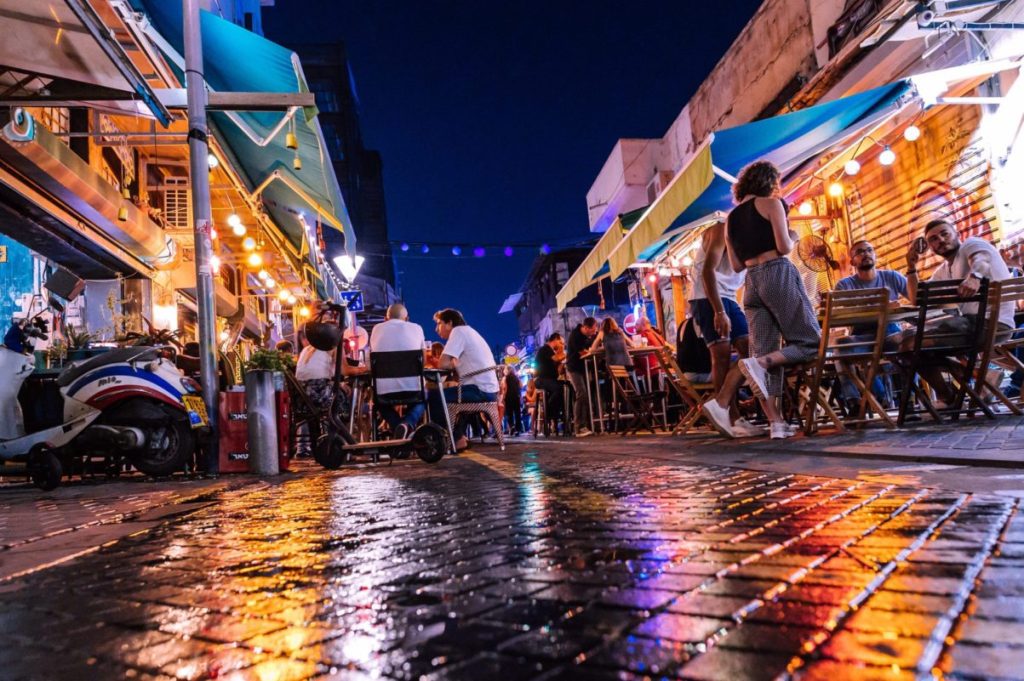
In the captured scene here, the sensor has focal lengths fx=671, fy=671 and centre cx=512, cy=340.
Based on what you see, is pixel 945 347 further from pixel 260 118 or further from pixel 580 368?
pixel 260 118

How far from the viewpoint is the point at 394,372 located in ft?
21.9

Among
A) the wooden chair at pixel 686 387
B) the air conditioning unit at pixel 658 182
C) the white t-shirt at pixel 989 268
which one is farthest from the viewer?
the air conditioning unit at pixel 658 182

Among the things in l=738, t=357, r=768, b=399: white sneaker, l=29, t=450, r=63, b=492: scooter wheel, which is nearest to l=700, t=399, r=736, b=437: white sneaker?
l=738, t=357, r=768, b=399: white sneaker

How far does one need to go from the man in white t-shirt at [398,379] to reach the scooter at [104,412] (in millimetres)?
1699

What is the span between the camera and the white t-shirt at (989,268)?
5.03m

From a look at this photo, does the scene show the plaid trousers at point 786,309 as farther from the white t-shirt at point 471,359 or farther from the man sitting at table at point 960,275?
the white t-shirt at point 471,359

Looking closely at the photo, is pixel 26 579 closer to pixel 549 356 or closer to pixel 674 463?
pixel 674 463

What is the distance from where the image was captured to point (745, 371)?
4.84 metres

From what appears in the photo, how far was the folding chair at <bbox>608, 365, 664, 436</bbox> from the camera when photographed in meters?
9.01

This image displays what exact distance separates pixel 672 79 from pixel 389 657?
4324cm

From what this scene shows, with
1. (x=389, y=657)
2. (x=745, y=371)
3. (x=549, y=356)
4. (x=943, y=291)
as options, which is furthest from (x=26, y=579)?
(x=549, y=356)

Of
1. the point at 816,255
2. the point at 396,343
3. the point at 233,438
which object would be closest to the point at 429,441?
the point at 396,343

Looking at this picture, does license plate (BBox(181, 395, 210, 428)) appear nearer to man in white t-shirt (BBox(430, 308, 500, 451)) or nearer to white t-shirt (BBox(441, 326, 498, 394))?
man in white t-shirt (BBox(430, 308, 500, 451))

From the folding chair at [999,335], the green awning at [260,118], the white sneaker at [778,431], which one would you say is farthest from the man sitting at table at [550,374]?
the folding chair at [999,335]
